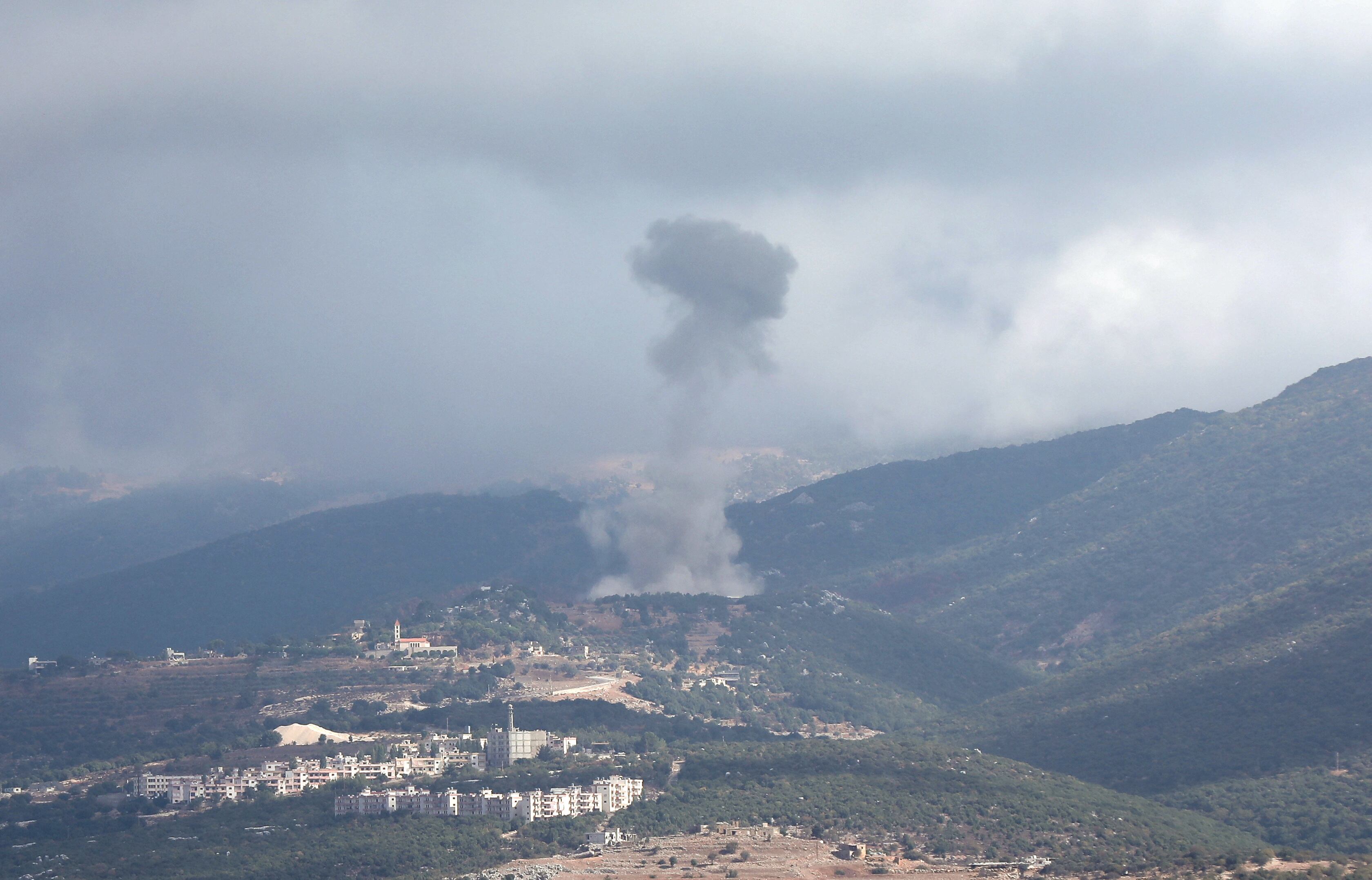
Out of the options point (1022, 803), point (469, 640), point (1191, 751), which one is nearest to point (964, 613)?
point (469, 640)

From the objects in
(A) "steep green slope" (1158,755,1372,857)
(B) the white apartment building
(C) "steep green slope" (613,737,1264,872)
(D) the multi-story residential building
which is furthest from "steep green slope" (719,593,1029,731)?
(B) the white apartment building

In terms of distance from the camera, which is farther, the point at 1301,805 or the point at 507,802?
the point at 507,802

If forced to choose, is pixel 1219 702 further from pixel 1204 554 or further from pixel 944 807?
pixel 1204 554

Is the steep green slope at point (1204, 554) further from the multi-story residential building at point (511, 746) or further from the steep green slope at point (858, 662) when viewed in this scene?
the multi-story residential building at point (511, 746)

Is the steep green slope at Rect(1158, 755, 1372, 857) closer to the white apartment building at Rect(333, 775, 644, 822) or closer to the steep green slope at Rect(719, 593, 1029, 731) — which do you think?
the white apartment building at Rect(333, 775, 644, 822)

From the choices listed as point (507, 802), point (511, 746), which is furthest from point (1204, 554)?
point (507, 802)

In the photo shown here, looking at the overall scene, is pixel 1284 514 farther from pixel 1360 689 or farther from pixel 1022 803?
pixel 1022 803

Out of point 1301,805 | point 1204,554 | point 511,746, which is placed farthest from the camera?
point 1204,554
